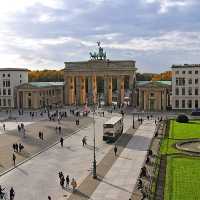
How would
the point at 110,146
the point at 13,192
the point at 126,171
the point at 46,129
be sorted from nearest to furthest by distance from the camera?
the point at 13,192 < the point at 126,171 < the point at 110,146 < the point at 46,129

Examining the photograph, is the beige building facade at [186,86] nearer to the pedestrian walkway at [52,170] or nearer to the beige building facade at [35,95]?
the beige building facade at [35,95]

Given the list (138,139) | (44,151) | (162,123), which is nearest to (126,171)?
(44,151)

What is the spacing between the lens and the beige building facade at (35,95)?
124m

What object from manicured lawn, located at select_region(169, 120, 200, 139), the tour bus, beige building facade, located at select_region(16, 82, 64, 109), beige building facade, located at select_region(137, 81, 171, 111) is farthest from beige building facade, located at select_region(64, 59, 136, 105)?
the tour bus

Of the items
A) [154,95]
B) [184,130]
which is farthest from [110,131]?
[154,95]

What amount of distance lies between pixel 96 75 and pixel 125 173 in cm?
8574

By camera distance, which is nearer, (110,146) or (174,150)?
(174,150)

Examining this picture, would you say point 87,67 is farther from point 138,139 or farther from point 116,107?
point 138,139

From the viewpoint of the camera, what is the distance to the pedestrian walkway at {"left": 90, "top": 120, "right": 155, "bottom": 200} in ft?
117

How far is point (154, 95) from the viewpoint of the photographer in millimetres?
115375

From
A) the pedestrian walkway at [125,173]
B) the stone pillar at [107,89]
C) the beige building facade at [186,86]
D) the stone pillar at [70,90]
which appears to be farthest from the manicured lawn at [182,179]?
the stone pillar at [70,90]

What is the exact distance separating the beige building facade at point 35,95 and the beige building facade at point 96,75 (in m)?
4.96

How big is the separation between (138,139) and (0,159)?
76.8 ft

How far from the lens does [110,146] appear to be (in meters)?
59.8
